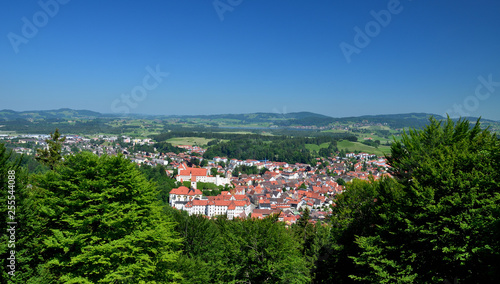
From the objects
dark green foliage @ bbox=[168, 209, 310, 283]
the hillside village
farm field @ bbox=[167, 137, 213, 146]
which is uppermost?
dark green foliage @ bbox=[168, 209, 310, 283]

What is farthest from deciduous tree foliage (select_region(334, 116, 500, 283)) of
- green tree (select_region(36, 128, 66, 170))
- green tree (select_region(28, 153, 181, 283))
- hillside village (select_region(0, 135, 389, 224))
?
green tree (select_region(36, 128, 66, 170))

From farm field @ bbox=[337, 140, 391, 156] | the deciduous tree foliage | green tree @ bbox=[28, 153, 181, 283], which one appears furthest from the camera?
farm field @ bbox=[337, 140, 391, 156]

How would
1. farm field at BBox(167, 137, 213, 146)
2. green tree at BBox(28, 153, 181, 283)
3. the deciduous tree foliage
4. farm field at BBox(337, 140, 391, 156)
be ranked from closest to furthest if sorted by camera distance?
the deciduous tree foliage → green tree at BBox(28, 153, 181, 283) → farm field at BBox(337, 140, 391, 156) → farm field at BBox(167, 137, 213, 146)

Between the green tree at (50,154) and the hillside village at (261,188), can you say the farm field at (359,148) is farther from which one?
the green tree at (50,154)

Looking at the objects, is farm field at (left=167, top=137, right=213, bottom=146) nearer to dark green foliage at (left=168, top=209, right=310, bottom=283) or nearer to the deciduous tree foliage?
dark green foliage at (left=168, top=209, right=310, bottom=283)

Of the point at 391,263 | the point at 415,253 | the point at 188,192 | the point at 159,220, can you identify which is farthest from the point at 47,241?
the point at 188,192

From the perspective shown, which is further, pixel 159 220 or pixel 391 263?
pixel 159 220

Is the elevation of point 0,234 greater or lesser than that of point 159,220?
greater

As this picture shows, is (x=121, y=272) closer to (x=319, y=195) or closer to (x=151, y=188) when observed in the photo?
(x=151, y=188)
